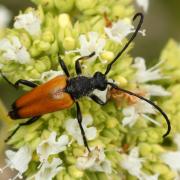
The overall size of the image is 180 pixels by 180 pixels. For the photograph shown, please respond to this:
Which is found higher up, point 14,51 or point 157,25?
point 14,51

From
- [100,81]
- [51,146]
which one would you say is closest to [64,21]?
[100,81]

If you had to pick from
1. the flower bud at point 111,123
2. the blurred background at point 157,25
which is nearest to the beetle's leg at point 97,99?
the flower bud at point 111,123

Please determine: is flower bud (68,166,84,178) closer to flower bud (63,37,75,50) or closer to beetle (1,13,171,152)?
beetle (1,13,171,152)

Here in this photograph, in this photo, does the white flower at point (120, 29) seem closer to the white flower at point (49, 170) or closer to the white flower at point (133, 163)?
the white flower at point (133, 163)

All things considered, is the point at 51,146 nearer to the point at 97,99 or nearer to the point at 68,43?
the point at 97,99

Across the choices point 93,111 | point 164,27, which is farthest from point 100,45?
point 164,27

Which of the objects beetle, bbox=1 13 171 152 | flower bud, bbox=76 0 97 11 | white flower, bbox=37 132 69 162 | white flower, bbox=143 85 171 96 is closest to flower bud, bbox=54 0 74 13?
flower bud, bbox=76 0 97 11
